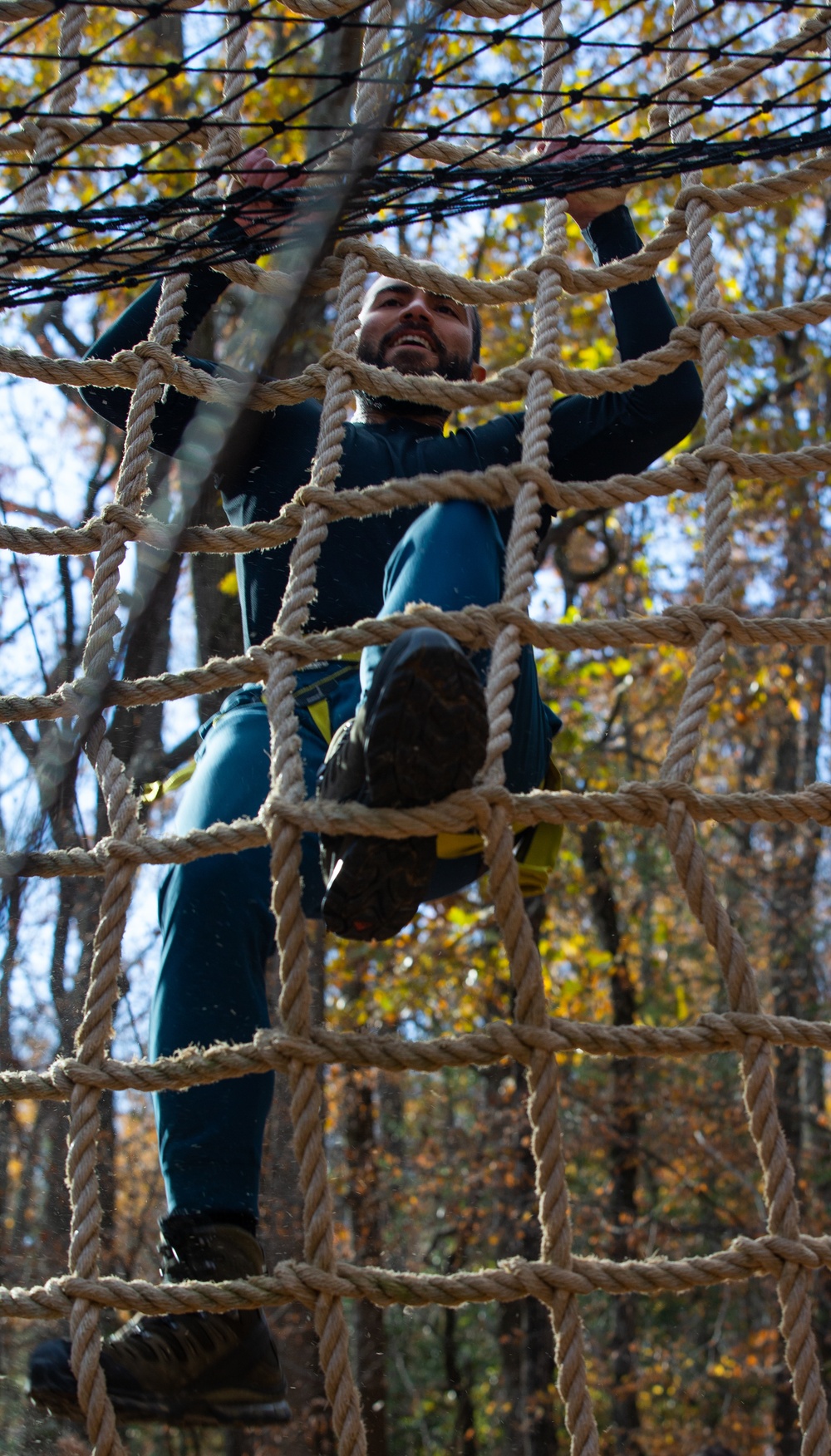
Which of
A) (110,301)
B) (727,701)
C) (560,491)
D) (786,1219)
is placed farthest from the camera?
(727,701)

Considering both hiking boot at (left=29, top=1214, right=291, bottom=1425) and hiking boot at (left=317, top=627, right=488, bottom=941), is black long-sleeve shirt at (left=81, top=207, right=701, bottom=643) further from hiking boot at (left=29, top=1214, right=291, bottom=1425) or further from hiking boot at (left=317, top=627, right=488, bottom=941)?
hiking boot at (left=29, top=1214, right=291, bottom=1425)

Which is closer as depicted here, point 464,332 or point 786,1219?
point 786,1219

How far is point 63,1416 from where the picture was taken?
112cm

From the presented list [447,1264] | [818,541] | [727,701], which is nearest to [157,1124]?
[447,1264]

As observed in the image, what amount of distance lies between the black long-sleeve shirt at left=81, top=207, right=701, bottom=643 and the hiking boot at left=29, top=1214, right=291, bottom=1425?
687mm

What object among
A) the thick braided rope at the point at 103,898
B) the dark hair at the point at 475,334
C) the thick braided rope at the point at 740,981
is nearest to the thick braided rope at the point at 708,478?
the thick braided rope at the point at 740,981

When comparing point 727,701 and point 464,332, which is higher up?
point 727,701

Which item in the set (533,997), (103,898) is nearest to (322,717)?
(103,898)

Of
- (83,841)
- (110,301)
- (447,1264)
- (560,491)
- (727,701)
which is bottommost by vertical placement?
(447,1264)

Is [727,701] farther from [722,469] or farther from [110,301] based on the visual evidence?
[722,469]

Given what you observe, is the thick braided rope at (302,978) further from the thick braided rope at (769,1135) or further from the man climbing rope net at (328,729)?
the thick braided rope at (769,1135)

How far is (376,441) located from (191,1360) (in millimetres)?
1033

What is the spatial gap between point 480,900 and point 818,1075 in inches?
99.1

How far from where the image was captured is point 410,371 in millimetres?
1739
